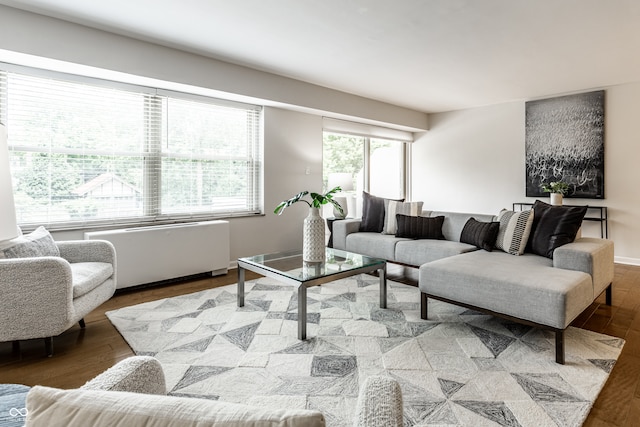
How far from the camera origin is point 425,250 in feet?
12.1

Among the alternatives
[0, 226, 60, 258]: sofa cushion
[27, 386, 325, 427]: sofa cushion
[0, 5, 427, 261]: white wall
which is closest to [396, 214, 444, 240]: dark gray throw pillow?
[0, 5, 427, 261]: white wall

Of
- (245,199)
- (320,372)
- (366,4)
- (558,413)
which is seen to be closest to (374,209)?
(245,199)

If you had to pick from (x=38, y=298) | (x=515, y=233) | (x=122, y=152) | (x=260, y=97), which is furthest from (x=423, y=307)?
(x=122, y=152)

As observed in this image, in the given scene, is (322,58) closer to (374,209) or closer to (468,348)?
(374,209)

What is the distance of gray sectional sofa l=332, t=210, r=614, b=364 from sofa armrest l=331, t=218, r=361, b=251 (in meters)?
1.32

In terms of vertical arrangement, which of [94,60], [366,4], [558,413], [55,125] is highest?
[366,4]

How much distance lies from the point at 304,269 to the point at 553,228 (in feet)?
6.84

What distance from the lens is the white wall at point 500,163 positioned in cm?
486

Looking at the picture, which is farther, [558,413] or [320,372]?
[320,372]

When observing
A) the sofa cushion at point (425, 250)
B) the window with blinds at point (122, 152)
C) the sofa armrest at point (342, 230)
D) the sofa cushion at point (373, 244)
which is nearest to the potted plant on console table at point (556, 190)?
the sofa cushion at point (425, 250)

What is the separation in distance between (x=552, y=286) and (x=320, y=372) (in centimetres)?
148

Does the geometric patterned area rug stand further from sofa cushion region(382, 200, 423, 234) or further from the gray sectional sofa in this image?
sofa cushion region(382, 200, 423, 234)

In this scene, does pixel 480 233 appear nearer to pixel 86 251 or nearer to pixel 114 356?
pixel 114 356

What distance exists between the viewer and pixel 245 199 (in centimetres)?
478
